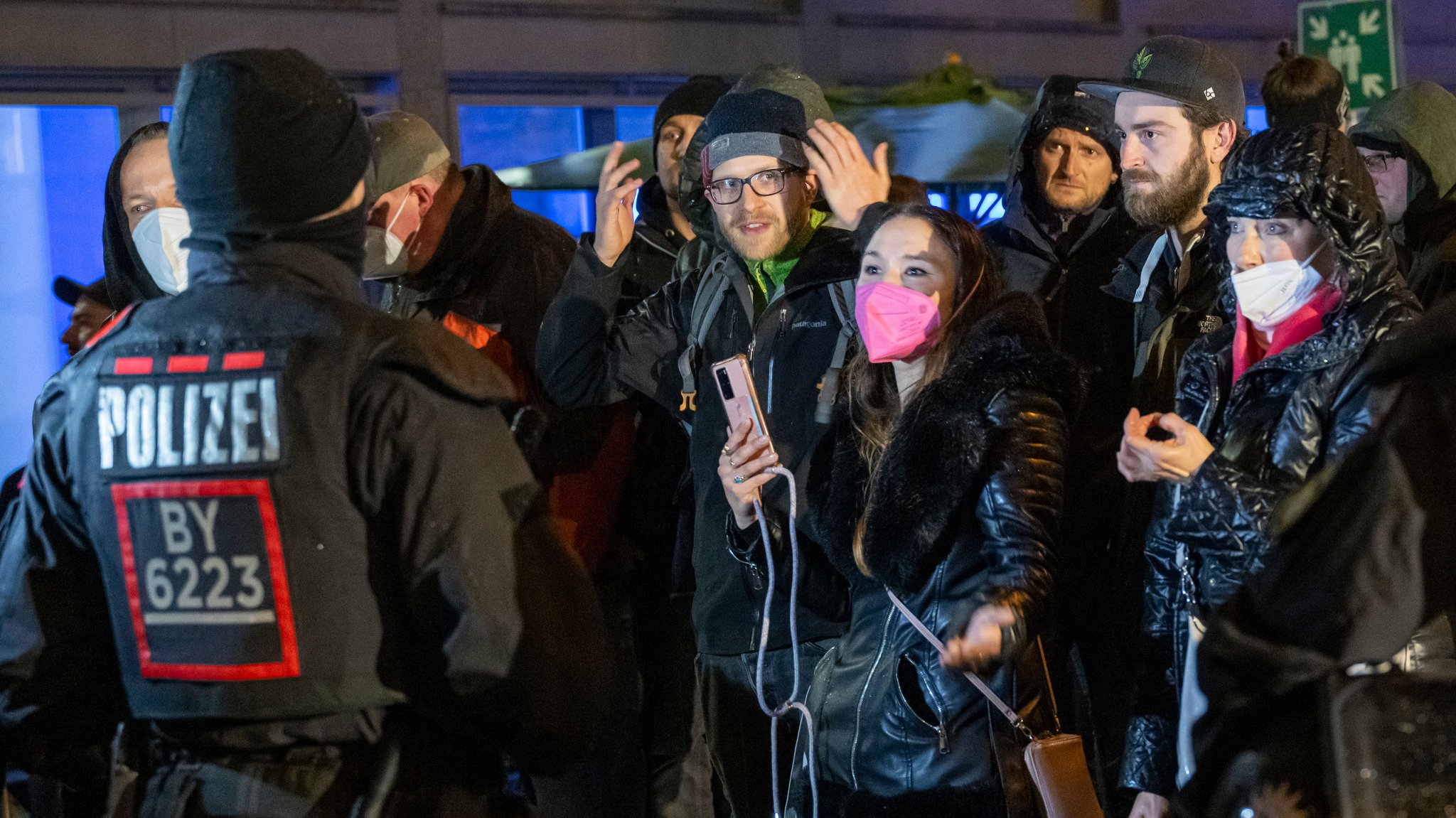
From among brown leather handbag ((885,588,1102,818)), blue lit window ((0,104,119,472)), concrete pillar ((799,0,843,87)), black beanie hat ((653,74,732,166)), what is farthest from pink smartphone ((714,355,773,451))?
concrete pillar ((799,0,843,87))

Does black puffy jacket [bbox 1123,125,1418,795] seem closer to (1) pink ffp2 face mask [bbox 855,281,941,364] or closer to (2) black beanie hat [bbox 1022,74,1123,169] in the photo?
(1) pink ffp2 face mask [bbox 855,281,941,364]

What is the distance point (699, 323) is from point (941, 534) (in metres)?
1.27

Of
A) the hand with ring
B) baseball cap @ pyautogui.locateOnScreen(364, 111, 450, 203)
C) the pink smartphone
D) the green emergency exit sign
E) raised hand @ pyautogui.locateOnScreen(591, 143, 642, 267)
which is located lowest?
the hand with ring

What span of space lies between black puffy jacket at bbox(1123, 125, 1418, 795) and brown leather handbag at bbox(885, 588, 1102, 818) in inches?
6.1

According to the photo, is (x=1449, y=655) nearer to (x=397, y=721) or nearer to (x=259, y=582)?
(x=397, y=721)

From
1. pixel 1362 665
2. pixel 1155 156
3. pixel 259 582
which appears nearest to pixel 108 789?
pixel 259 582

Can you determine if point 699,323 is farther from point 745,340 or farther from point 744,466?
point 744,466

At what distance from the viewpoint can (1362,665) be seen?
2008 millimetres

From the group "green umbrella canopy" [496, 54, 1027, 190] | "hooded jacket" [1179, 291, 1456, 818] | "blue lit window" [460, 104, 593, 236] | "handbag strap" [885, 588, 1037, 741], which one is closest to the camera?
"hooded jacket" [1179, 291, 1456, 818]

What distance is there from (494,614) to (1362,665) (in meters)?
1.23

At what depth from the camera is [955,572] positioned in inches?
126

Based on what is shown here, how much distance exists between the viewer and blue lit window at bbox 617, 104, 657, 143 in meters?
11.6

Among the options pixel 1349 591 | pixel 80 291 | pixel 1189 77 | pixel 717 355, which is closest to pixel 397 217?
pixel 717 355

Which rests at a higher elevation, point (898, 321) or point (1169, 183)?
point (1169, 183)
